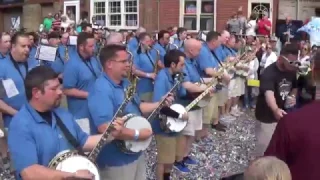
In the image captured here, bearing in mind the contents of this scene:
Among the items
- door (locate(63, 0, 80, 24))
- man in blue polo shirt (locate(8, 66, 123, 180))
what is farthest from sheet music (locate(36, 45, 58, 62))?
door (locate(63, 0, 80, 24))

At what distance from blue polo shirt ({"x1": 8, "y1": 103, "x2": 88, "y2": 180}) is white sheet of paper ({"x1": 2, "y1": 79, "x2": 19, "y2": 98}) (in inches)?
118

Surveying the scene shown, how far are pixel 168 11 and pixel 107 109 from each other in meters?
21.6

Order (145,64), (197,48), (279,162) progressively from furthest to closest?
(145,64) → (197,48) → (279,162)

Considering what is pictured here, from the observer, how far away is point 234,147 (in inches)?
390

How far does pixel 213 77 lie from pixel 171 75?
2.22 metres

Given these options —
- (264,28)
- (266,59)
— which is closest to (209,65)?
(266,59)

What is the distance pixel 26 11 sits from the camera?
1293 inches

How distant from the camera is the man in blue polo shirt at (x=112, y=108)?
4.86 meters

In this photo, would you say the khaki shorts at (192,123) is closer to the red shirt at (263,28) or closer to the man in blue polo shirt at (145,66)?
the man in blue polo shirt at (145,66)

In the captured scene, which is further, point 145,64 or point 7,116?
point 145,64

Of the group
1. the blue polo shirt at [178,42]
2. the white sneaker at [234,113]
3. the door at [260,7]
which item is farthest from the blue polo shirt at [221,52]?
the door at [260,7]

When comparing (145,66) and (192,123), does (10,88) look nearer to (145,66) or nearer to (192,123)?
(192,123)

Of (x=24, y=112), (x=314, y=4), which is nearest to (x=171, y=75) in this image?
(x=24, y=112)

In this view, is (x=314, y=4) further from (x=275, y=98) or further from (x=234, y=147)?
(x=275, y=98)
